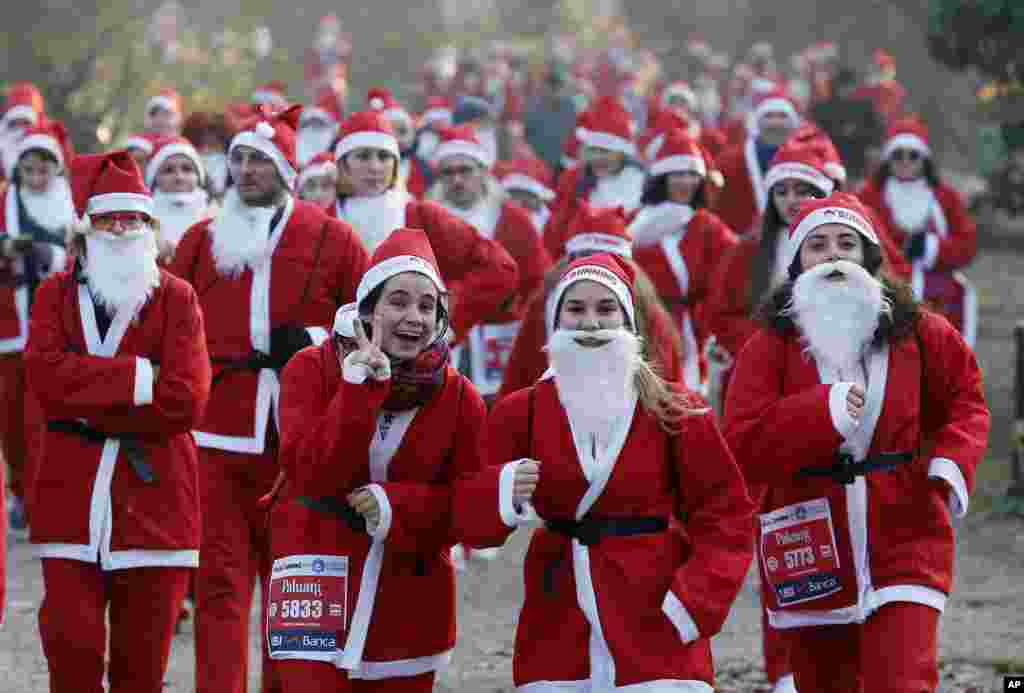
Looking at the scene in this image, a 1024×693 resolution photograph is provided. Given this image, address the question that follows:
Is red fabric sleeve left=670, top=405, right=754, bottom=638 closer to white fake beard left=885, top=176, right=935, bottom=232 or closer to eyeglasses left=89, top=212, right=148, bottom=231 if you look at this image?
eyeglasses left=89, top=212, right=148, bottom=231

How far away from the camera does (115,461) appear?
776 cm

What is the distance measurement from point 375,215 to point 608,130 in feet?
17.3

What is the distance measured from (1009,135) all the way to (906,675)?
34.3ft

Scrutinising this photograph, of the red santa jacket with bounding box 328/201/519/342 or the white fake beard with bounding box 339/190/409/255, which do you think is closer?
the white fake beard with bounding box 339/190/409/255

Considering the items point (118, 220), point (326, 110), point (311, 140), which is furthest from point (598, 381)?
point (326, 110)

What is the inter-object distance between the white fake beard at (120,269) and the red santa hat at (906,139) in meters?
7.33

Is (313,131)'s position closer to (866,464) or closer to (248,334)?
(248,334)

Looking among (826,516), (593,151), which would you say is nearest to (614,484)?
(826,516)

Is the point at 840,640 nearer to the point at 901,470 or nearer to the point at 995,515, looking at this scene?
the point at 901,470

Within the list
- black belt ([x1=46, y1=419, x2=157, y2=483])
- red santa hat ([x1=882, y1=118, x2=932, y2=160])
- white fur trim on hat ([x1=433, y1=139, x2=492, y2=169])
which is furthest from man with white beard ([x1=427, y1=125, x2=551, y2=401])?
black belt ([x1=46, y1=419, x2=157, y2=483])

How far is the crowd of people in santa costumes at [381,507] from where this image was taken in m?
6.45

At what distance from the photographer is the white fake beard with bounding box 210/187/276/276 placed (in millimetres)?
8898

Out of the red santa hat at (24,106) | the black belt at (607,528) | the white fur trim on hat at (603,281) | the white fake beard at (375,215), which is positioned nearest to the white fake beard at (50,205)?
the white fake beard at (375,215)

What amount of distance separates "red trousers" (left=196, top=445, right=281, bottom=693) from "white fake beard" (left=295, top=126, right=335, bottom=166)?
10.6 m
